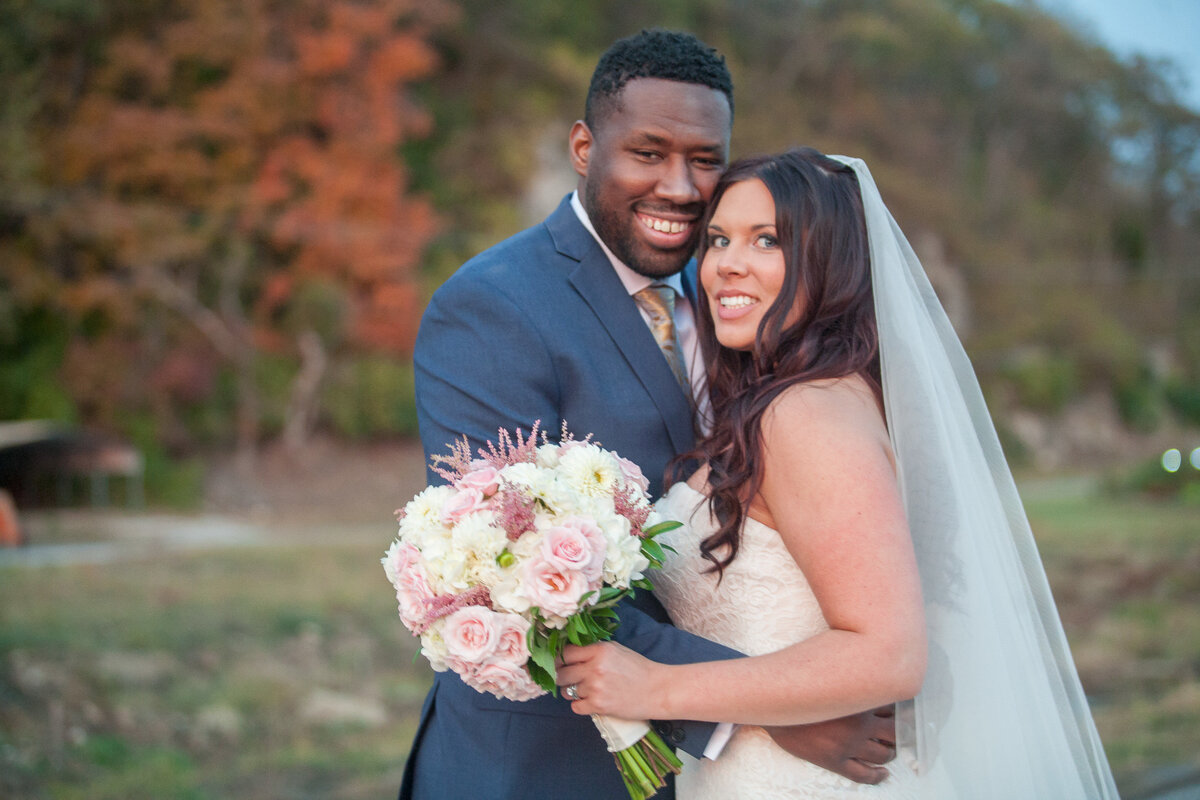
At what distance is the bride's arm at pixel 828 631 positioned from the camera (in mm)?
2189

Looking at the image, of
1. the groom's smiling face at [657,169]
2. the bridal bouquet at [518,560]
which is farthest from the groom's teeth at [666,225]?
the bridal bouquet at [518,560]

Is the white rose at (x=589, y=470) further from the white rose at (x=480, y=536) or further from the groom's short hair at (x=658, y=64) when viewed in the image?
the groom's short hair at (x=658, y=64)

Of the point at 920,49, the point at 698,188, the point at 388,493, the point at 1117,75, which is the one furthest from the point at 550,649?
the point at 1117,75

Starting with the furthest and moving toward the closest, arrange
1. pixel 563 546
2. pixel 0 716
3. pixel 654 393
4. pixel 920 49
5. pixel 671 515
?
pixel 920 49, pixel 0 716, pixel 654 393, pixel 671 515, pixel 563 546

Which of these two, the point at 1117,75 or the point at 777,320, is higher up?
the point at 1117,75

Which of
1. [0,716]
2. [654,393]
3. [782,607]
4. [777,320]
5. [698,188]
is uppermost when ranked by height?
[698,188]

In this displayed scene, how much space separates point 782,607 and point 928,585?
35 centimetres

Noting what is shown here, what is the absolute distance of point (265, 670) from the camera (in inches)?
328

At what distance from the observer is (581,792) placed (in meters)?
2.62

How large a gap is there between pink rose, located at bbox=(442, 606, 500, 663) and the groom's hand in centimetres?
81

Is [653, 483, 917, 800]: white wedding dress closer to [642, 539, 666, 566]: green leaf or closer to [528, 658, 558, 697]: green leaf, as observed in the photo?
[642, 539, 666, 566]: green leaf

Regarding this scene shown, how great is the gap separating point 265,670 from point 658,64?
6.92 metres

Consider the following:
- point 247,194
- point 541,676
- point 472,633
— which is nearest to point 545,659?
point 541,676

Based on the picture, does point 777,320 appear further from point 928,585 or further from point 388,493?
point 388,493
